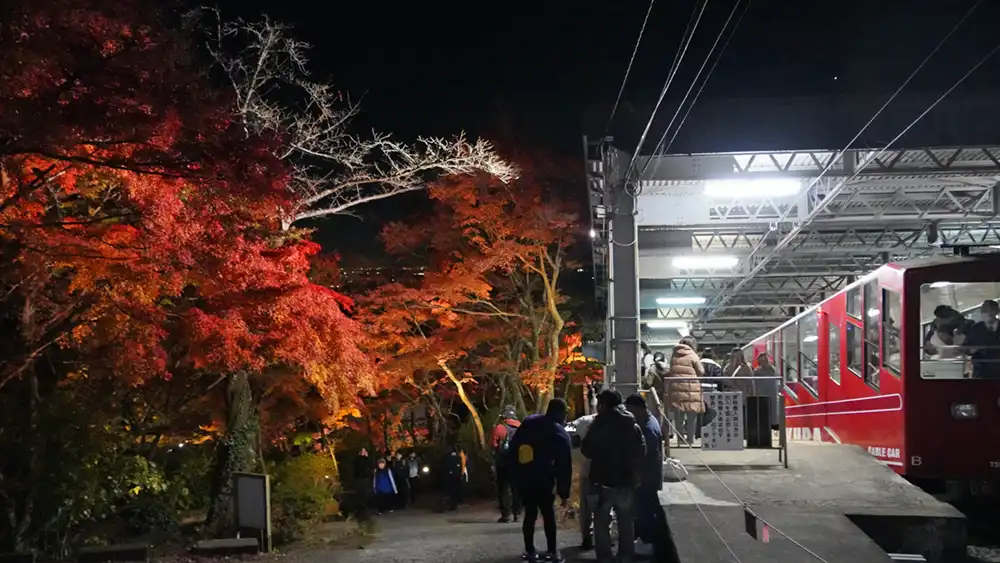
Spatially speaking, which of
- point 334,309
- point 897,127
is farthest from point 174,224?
point 897,127

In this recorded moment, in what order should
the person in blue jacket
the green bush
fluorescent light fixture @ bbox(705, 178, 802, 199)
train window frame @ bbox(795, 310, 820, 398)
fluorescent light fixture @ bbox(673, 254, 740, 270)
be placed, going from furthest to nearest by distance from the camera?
fluorescent light fixture @ bbox(673, 254, 740, 270) → fluorescent light fixture @ bbox(705, 178, 802, 199) → train window frame @ bbox(795, 310, 820, 398) → the green bush → the person in blue jacket

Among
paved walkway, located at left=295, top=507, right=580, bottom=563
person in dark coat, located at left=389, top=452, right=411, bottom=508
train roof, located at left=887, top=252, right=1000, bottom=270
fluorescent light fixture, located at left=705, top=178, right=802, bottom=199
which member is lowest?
person in dark coat, located at left=389, top=452, right=411, bottom=508

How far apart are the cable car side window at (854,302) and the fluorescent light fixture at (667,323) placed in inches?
804

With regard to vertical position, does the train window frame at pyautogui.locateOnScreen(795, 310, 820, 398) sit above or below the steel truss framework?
below

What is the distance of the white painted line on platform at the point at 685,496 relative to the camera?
8977mm

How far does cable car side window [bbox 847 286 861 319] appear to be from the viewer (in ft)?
42.1

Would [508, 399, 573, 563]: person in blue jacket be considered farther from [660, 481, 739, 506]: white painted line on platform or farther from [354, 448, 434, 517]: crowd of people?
[354, 448, 434, 517]: crowd of people

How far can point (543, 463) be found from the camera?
27.4 feet

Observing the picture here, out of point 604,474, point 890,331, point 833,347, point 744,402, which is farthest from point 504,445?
point 833,347

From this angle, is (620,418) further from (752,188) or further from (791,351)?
(791,351)

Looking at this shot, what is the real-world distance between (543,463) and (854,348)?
6766 millimetres

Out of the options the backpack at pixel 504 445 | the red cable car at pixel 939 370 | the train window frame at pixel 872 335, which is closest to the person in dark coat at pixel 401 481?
the backpack at pixel 504 445

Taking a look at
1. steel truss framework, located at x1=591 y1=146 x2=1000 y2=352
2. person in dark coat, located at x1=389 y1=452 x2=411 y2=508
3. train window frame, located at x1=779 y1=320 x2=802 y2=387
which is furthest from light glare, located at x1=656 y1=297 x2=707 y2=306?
person in dark coat, located at x1=389 y1=452 x2=411 y2=508

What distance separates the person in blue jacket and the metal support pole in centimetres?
531
